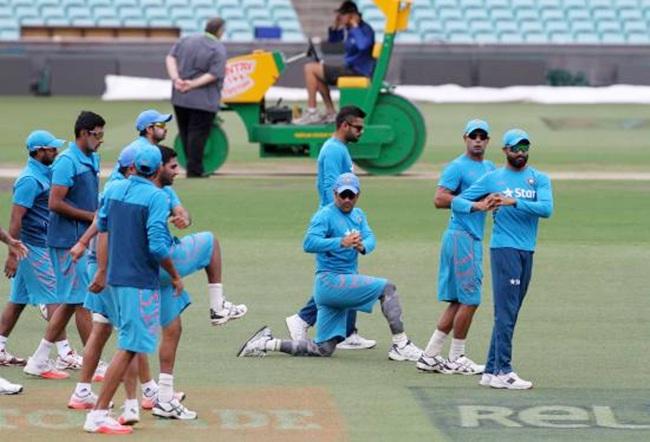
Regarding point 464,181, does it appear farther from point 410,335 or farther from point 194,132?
point 194,132

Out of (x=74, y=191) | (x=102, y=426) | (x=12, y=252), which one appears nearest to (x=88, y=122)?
(x=74, y=191)

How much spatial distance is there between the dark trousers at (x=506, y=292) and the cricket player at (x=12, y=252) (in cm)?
314

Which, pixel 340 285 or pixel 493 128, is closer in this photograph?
pixel 340 285

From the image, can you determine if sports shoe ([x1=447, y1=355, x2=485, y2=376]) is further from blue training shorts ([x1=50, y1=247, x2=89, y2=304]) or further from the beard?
blue training shorts ([x1=50, y1=247, x2=89, y2=304])

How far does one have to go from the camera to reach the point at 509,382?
12.0 meters

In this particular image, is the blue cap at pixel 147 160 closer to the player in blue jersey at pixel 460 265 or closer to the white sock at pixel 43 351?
the white sock at pixel 43 351

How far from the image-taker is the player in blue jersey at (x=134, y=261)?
10500 millimetres

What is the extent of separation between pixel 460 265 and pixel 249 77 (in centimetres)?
1318

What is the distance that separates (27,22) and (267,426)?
1480 inches

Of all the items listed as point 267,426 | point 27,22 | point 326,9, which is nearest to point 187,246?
point 267,426

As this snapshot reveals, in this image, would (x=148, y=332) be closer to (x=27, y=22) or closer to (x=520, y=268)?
(x=520, y=268)

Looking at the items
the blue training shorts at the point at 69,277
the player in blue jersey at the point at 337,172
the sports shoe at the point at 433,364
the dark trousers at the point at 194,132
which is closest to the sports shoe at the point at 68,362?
the blue training shorts at the point at 69,277

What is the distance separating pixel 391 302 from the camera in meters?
12.9

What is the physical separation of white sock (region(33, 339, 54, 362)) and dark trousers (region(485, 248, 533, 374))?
3.02 meters
